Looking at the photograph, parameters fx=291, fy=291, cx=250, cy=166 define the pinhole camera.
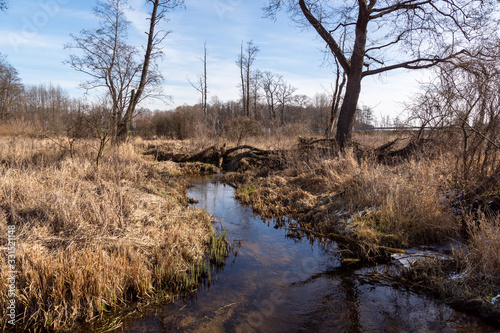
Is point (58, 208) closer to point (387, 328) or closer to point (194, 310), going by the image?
point (194, 310)

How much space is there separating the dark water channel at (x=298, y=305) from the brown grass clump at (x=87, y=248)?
526mm

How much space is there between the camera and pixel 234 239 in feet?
19.1

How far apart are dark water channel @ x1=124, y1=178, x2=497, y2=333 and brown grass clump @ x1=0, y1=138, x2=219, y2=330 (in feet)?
1.73

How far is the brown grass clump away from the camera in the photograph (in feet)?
10.4

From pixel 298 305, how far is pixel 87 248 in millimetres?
2766

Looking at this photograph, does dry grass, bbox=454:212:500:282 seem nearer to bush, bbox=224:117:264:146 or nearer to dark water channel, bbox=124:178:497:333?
dark water channel, bbox=124:178:497:333

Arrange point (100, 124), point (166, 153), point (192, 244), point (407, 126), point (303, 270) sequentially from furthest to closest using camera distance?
1. point (166, 153)
2. point (407, 126)
3. point (100, 124)
4. point (192, 244)
5. point (303, 270)

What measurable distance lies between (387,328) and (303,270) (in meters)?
1.53

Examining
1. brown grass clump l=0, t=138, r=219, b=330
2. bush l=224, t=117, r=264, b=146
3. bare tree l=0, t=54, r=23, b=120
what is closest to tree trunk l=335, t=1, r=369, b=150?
brown grass clump l=0, t=138, r=219, b=330

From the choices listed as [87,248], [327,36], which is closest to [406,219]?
[87,248]

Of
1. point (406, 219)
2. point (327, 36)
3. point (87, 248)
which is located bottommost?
point (87, 248)

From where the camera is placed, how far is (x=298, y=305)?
364 centimetres

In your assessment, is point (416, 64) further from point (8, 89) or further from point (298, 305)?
point (8, 89)

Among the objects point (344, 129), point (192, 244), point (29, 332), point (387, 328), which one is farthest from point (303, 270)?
point (344, 129)
